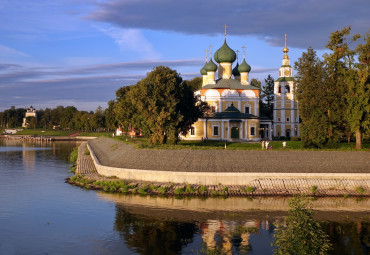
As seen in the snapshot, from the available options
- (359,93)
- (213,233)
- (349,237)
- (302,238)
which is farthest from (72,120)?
(302,238)

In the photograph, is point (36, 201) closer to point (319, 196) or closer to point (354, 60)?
point (319, 196)

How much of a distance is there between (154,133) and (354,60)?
2108cm

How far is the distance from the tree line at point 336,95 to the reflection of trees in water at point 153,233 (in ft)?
80.1

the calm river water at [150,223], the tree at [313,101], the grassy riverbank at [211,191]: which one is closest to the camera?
the calm river water at [150,223]

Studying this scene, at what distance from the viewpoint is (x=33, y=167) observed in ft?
172

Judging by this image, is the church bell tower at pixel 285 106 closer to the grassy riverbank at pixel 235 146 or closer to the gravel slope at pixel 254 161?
the grassy riverbank at pixel 235 146

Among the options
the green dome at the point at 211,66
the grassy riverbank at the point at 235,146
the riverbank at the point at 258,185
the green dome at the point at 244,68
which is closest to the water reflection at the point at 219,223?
the riverbank at the point at 258,185

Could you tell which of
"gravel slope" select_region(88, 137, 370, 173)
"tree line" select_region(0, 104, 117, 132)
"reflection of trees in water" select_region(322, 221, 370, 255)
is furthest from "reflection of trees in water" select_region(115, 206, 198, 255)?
"tree line" select_region(0, 104, 117, 132)

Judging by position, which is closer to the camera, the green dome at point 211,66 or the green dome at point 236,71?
the green dome at point 211,66

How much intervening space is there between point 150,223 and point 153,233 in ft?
6.69

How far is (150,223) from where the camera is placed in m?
25.4

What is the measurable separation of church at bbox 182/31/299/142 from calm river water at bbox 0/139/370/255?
34.1m

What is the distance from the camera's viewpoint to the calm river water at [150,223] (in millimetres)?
21469

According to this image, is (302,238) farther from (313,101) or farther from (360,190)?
(313,101)
